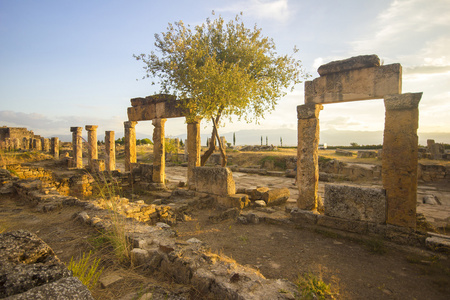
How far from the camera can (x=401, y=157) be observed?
5.47m

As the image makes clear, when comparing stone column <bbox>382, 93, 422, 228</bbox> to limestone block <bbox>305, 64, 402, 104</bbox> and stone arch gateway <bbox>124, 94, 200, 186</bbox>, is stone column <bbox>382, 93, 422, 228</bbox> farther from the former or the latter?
stone arch gateway <bbox>124, 94, 200, 186</bbox>

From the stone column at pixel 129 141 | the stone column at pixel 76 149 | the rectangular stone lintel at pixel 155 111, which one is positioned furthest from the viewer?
the stone column at pixel 76 149

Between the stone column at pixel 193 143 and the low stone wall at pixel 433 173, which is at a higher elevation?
the stone column at pixel 193 143

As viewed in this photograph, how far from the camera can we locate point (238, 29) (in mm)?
10211

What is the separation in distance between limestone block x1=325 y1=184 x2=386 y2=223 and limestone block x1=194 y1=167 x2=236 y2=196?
345 cm

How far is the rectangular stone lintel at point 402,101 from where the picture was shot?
17.4 feet

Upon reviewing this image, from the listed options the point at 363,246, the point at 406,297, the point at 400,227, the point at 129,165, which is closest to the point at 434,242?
the point at 400,227

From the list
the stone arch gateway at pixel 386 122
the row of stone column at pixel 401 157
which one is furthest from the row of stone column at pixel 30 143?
the row of stone column at pixel 401 157

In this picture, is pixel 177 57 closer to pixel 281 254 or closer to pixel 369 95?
pixel 369 95

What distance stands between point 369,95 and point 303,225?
3.87 meters

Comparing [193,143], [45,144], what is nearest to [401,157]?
[193,143]

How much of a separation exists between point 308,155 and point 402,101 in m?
2.58

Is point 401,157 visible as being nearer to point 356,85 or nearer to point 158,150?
point 356,85

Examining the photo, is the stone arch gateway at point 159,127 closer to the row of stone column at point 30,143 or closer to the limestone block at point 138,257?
the limestone block at point 138,257
